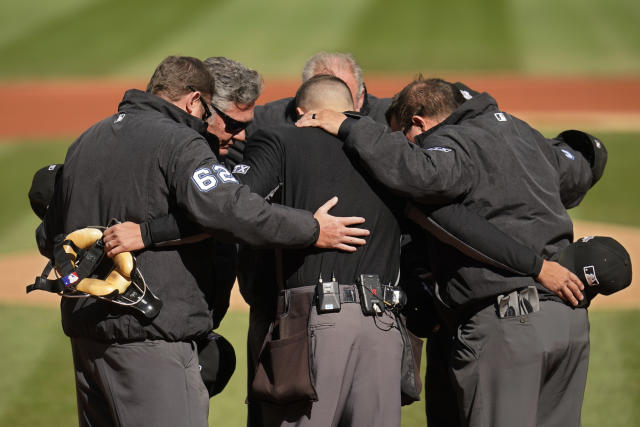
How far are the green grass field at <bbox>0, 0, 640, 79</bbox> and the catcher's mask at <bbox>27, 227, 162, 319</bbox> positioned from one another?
19.3 metres

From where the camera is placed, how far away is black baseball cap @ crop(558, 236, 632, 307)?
4.14 m

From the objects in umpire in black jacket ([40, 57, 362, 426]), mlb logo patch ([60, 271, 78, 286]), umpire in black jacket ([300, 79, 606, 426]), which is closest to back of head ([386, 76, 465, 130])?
umpire in black jacket ([300, 79, 606, 426])

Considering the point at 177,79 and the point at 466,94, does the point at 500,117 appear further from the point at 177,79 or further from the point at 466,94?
the point at 177,79

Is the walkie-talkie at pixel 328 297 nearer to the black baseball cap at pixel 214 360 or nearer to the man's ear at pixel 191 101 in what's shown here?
the black baseball cap at pixel 214 360

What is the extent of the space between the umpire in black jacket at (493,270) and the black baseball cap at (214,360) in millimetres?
1206

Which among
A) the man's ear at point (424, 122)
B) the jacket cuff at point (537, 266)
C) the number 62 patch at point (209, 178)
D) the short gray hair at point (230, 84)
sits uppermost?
the short gray hair at point (230, 84)

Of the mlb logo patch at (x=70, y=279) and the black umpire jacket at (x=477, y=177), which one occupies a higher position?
the black umpire jacket at (x=477, y=177)

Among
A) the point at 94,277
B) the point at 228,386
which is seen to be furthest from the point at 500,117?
the point at 228,386

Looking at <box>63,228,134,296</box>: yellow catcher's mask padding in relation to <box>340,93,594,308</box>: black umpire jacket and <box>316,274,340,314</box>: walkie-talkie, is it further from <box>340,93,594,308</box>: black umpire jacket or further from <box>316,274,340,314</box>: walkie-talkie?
<box>340,93,594,308</box>: black umpire jacket

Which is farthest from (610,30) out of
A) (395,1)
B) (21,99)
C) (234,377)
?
(234,377)

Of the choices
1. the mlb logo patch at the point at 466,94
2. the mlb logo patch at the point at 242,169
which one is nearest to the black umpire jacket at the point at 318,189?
the mlb logo patch at the point at 242,169

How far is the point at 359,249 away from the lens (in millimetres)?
4023

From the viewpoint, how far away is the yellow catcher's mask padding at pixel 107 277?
3.77 metres

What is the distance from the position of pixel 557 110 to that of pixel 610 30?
9.24m
